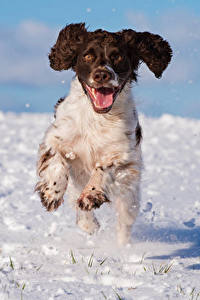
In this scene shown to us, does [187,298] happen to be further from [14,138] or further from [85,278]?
[14,138]

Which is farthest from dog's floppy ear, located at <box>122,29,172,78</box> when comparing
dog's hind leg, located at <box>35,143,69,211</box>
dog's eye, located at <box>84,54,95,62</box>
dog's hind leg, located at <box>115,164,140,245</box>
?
dog's hind leg, located at <box>35,143,69,211</box>

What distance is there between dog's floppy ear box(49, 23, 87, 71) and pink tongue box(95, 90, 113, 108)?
88 centimetres

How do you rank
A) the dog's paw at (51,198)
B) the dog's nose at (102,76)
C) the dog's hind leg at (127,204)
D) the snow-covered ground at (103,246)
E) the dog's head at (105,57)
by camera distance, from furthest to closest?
1. the dog's hind leg at (127,204)
2. the dog's paw at (51,198)
3. the dog's head at (105,57)
4. the dog's nose at (102,76)
5. the snow-covered ground at (103,246)

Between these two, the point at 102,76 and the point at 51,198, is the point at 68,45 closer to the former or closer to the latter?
the point at 102,76

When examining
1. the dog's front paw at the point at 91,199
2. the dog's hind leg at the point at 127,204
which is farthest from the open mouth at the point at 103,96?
the dog's hind leg at the point at 127,204

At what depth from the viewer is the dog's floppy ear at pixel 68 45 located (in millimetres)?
4969

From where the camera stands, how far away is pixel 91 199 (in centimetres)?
413

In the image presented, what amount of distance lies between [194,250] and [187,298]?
8.01 feet

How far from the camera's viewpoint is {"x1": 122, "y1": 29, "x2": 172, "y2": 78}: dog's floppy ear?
4.99 meters

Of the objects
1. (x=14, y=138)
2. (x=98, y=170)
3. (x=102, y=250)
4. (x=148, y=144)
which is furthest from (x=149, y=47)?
(x=14, y=138)

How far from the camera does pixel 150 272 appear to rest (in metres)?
3.94

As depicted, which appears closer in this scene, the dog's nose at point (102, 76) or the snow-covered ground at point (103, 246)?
the snow-covered ground at point (103, 246)

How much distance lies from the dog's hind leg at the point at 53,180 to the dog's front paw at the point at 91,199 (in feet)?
1.12

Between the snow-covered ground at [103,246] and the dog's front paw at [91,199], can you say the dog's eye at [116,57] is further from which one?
the dog's front paw at [91,199]
